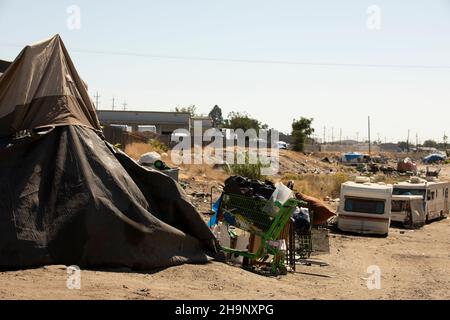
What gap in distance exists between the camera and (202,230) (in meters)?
10.8

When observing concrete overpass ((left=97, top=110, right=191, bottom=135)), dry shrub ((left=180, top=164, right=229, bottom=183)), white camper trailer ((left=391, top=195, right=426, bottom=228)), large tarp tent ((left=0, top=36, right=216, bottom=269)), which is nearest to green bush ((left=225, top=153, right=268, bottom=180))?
dry shrub ((left=180, top=164, right=229, bottom=183))

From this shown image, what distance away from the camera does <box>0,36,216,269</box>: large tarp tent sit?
30.4 ft

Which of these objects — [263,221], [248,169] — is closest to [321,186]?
[248,169]

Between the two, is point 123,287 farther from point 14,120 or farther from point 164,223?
point 14,120

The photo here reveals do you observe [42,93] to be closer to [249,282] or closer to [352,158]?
[249,282]

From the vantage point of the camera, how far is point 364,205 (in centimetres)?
2220

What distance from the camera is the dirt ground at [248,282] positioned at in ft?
26.7

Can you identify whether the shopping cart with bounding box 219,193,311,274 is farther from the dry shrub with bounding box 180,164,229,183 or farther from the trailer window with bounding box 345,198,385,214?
the dry shrub with bounding box 180,164,229,183

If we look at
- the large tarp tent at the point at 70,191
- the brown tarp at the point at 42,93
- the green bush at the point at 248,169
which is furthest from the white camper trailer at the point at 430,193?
the brown tarp at the point at 42,93

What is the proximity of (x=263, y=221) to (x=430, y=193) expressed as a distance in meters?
17.9

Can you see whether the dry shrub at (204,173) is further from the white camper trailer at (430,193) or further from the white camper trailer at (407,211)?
the white camper trailer at (407,211)
